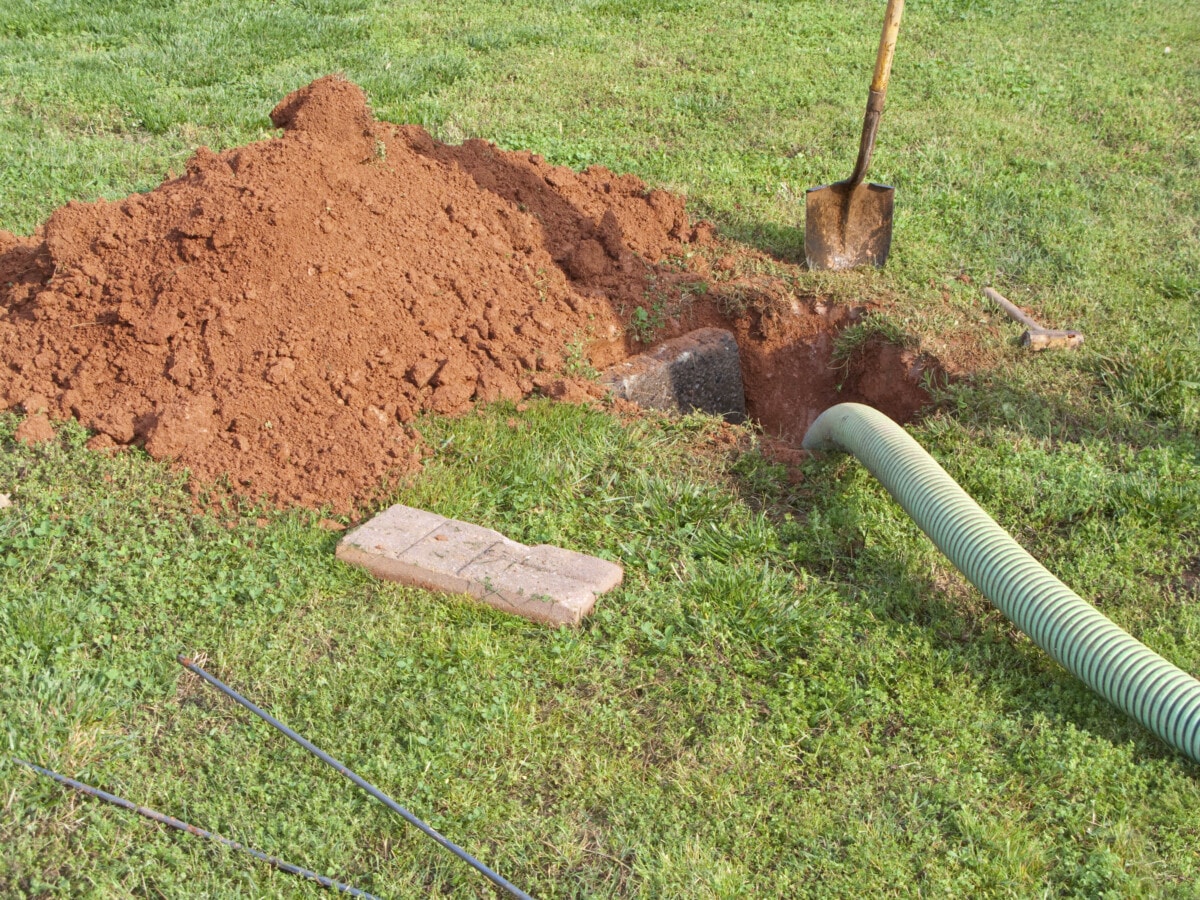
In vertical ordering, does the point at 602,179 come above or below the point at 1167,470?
above

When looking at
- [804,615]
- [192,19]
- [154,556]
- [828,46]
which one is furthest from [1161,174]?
[192,19]

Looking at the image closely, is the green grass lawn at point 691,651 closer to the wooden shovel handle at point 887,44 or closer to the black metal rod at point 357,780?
the black metal rod at point 357,780

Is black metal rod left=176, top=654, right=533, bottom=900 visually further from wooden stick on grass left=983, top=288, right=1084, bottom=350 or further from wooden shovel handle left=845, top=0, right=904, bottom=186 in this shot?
wooden shovel handle left=845, top=0, right=904, bottom=186

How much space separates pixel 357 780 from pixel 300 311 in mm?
2179

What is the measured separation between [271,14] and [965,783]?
880 centimetres

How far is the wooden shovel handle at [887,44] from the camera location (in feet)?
16.2

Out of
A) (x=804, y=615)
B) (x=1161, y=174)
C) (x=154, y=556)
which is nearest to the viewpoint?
(x=804, y=615)

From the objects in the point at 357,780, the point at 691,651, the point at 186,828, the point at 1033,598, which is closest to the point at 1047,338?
the point at 1033,598

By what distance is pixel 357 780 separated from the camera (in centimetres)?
271

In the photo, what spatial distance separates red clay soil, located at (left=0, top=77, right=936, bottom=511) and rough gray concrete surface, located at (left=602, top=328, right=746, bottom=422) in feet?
0.60

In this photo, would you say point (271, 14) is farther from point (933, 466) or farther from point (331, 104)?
point (933, 466)

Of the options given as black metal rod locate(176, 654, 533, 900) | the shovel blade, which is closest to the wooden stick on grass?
the shovel blade

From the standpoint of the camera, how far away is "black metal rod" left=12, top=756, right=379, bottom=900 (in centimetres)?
250

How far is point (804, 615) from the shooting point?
327 centimetres
